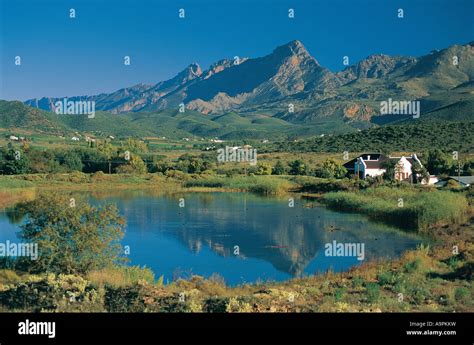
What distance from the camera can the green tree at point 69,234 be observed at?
17.8 meters

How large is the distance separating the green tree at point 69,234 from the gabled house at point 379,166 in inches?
1374

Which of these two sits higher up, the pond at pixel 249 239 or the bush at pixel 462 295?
the bush at pixel 462 295

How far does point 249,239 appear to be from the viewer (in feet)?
95.0

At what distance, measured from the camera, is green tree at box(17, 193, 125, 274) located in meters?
17.8

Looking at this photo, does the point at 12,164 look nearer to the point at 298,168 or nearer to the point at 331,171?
the point at 298,168

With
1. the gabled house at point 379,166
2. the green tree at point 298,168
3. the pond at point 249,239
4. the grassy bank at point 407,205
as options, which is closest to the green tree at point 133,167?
the green tree at point 298,168

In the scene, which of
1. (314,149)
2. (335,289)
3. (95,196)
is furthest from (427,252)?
(314,149)

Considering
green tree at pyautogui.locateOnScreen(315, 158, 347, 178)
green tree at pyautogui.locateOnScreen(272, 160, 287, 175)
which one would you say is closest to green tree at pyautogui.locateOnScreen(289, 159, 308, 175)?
green tree at pyautogui.locateOnScreen(272, 160, 287, 175)
